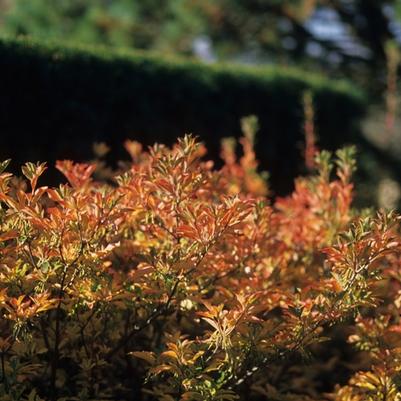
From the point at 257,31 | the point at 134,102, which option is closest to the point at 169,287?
the point at 134,102

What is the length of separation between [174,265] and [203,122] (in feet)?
13.2

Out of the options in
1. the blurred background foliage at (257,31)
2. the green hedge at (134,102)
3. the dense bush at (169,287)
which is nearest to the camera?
the dense bush at (169,287)

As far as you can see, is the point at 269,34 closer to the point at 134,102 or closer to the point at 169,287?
the point at 134,102

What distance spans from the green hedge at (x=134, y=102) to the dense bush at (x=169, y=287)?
148cm

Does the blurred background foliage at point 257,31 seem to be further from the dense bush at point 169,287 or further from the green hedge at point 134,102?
the dense bush at point 169,287

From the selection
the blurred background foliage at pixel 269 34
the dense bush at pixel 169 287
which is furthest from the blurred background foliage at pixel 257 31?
the dense bush at pixel 169 287

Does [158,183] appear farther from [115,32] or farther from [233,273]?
[115,32]

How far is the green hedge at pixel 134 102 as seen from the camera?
458 cm

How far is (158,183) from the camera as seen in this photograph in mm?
2588

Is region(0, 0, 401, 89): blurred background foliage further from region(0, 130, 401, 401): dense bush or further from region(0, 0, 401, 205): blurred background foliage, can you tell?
region(0, 130, 401, 401): dense bush

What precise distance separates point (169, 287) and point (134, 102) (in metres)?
→ 3.21

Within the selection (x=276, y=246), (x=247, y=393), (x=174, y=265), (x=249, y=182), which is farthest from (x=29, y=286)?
(x=249, y=182)

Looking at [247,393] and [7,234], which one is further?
[247,393]

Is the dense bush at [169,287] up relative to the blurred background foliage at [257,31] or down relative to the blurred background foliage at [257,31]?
down
